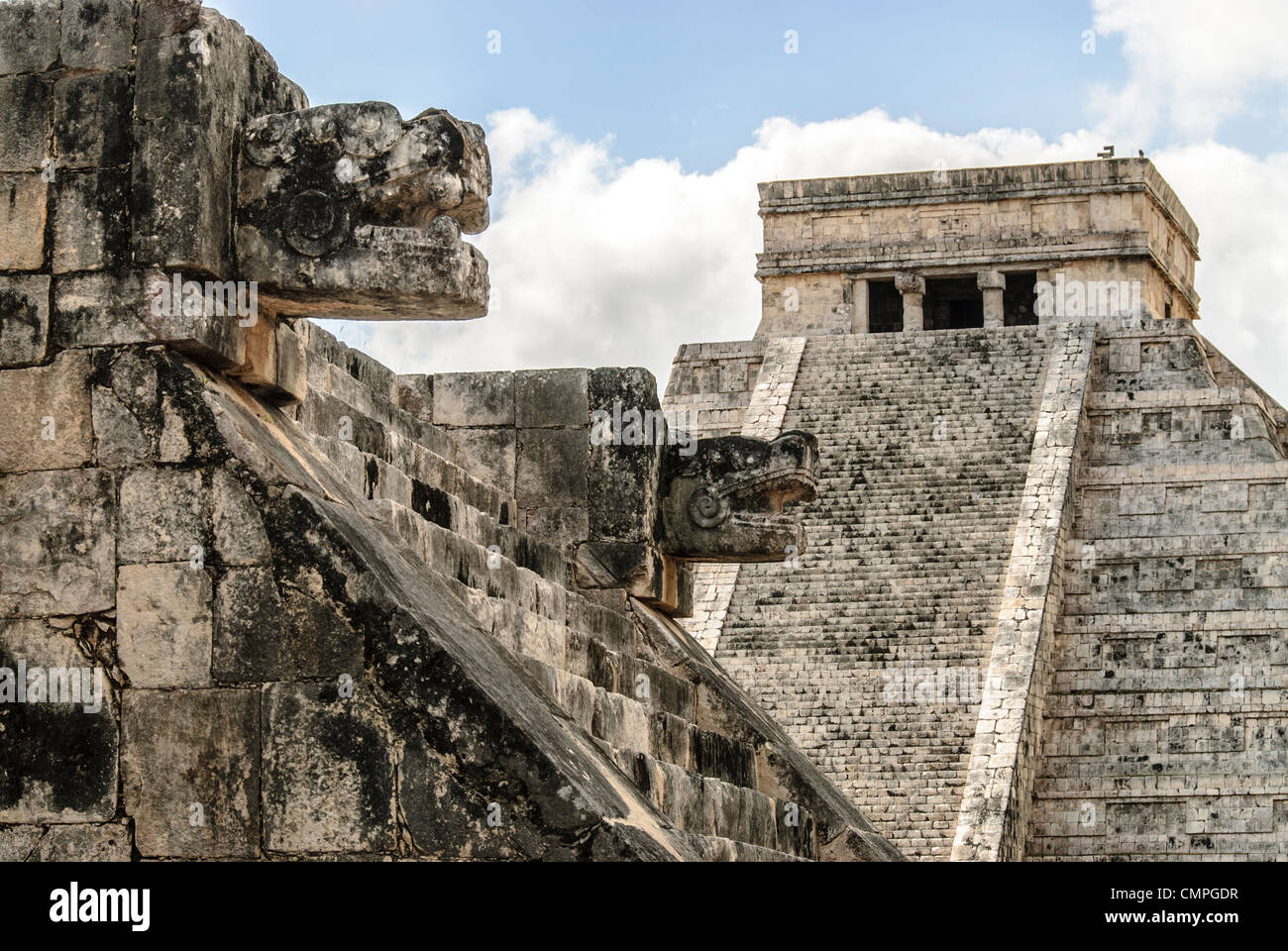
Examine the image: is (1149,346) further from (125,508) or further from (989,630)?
(125,508)

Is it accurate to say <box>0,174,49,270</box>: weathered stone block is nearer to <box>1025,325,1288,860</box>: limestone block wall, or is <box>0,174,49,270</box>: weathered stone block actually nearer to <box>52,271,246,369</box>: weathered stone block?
<box>52,271,246,369</box>: weathered stone block

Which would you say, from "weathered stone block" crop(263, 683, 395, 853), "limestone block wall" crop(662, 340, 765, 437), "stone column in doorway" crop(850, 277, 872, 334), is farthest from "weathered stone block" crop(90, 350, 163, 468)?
"stone column in doorway" crop(850, 277, 872, 334)

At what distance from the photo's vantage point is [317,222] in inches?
305

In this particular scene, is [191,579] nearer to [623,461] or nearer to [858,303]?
[623,461]

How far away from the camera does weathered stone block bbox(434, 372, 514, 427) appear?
1170 cm

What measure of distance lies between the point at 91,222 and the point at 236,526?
1142mm

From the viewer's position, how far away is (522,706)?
725 cm

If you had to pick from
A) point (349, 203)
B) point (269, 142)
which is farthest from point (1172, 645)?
point (269, 142)

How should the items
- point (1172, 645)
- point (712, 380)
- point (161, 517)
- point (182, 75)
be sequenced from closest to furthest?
1. point (161, 517)
2. point (182, 75)
3. point (1172, 645)
4. point (712, 380)

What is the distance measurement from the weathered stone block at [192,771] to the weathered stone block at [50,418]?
0.83m

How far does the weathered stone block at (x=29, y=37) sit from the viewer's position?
761cm

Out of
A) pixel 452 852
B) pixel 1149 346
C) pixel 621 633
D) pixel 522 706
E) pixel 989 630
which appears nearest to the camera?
pixel 452 852
